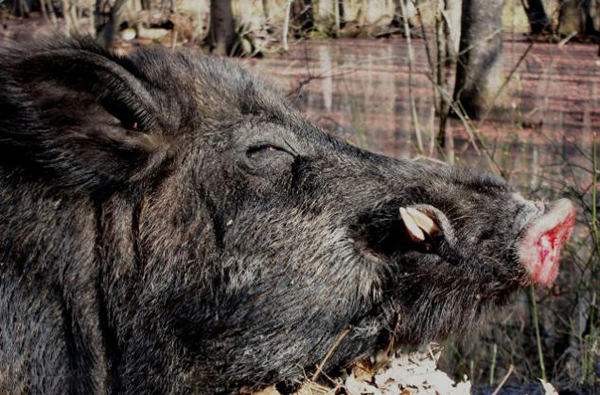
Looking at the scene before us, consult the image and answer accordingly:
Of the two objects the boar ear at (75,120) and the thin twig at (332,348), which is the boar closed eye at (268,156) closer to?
the boar ear at (75,120)

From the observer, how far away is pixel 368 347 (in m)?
3.69

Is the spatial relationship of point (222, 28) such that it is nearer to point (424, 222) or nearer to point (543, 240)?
point (424, 222)

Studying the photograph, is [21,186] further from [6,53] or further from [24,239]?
[6,53]

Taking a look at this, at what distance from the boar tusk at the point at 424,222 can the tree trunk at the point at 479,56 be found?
18.6 feet

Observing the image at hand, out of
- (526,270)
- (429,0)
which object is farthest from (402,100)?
(526,270)

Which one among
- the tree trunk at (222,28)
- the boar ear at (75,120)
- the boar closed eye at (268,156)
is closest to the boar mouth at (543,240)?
the boar closed eye at (268,156)

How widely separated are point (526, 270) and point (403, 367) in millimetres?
885

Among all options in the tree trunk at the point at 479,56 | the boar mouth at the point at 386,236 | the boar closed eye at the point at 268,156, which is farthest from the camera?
the tree trunk at the point at 479,56

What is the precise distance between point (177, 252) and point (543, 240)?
1.42 meters

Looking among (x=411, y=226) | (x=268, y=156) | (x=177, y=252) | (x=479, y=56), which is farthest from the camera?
(x=479, y=56)

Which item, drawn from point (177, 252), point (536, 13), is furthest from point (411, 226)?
point (536, 13)

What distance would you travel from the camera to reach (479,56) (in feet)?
32.3

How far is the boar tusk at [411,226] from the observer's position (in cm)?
342

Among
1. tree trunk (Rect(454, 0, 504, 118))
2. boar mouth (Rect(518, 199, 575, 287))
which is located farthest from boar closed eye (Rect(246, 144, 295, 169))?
tree trunk (Rect(454, 0, 504, 118))
